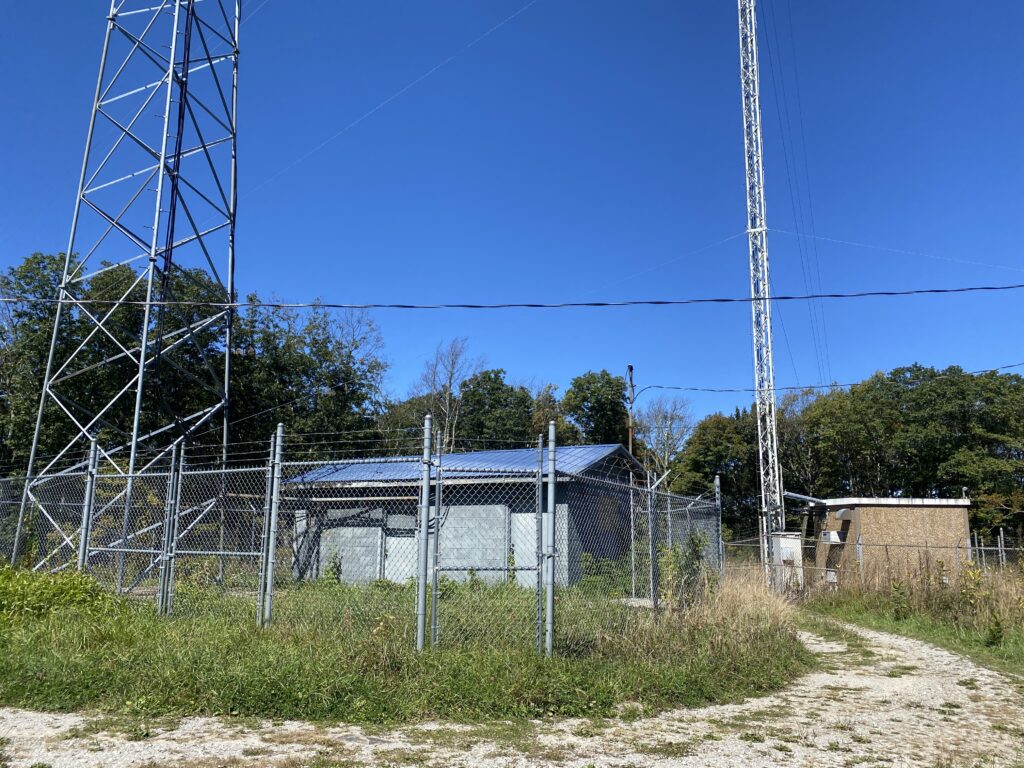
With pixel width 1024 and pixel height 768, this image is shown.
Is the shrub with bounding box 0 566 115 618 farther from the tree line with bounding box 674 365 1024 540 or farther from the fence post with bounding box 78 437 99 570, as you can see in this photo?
the tree line with bounding box 674 365 1024 540

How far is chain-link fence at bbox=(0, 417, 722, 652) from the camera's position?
24.4ft

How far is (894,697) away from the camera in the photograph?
703cm

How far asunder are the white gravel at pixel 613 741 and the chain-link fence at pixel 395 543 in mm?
1589

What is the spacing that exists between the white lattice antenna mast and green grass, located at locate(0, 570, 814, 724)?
52.6 ft

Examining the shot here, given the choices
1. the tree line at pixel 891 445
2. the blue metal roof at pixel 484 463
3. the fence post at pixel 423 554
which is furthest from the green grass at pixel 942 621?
the tree line at pixel 891 445

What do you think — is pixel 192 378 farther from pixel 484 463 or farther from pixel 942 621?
pixel 942 621

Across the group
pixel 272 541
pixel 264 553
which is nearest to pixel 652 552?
pixel 272 541

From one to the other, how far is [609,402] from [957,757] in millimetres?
42080

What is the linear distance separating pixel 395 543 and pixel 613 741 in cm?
1202

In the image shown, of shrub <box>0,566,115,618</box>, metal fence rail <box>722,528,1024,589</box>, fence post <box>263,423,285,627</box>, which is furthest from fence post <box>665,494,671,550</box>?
shrub <box>0,566,115,618</box>

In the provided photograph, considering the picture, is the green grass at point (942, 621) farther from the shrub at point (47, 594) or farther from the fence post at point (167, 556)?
the shrub at point (47, 594)

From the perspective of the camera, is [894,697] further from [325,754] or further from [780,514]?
[780,514]

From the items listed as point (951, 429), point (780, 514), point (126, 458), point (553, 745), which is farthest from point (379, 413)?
point (951, 429)

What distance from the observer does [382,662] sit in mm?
6355
